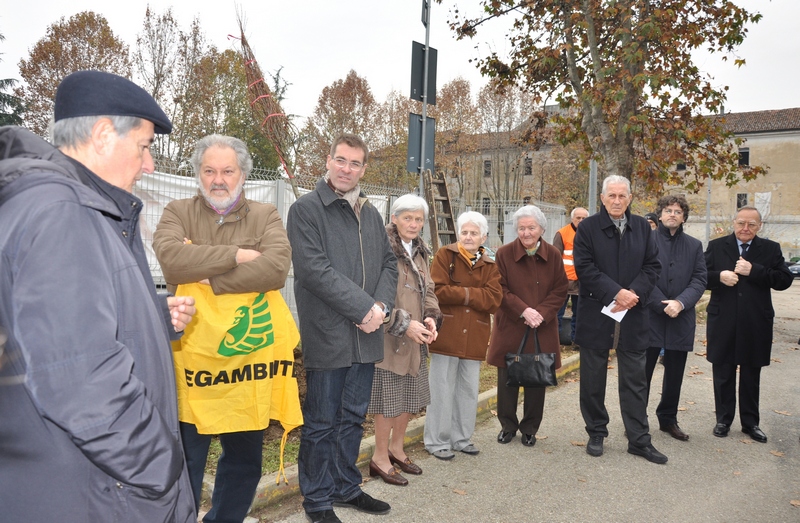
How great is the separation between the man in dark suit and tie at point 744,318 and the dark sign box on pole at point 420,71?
3260mm

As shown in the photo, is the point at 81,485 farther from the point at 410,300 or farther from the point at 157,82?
the point at 157,82

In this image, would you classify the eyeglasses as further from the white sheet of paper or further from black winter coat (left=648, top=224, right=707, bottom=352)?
black winter coat (left=648, top=224, right=707, bottom=352)

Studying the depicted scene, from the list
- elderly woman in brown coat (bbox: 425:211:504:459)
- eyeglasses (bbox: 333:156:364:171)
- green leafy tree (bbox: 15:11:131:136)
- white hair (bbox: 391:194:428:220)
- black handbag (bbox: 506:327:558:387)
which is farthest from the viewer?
green leafy tree (bbox: 15:11:131:136)

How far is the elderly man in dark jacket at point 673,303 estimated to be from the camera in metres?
5.69

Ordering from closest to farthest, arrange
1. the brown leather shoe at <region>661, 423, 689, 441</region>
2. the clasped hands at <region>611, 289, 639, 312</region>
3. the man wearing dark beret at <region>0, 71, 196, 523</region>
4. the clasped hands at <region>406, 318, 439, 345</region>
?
1. the man wearing dark beret at <region>0, 71, 196, 523</region>
2. the clasped hands at <region>406, 318, 439, 345</region>
3. the clasped hands at <region>611, 289, 639, 312</region>
4. the brown leather shoe at <region>661, 423, 689, 441</region>

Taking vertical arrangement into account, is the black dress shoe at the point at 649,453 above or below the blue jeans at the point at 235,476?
below

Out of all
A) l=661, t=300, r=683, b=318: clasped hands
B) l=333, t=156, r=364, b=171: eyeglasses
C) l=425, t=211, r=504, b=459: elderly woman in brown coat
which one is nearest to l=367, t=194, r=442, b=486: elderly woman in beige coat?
l=425, t=211, r=504, b=459: elderly woman in brown coat

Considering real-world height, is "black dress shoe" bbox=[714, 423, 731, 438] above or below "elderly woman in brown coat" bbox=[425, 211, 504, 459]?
below

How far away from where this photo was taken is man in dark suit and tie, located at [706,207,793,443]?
5.76m

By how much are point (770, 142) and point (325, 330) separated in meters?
63.1

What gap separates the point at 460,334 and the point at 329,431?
1.64 m

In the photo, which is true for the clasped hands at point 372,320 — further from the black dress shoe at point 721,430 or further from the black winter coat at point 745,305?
the black dress shoe at point 721,430

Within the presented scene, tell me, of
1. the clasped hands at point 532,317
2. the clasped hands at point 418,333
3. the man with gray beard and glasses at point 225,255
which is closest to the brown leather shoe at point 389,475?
the clasped hands at point 418,333

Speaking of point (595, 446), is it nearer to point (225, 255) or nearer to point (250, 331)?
point (250, 331)
